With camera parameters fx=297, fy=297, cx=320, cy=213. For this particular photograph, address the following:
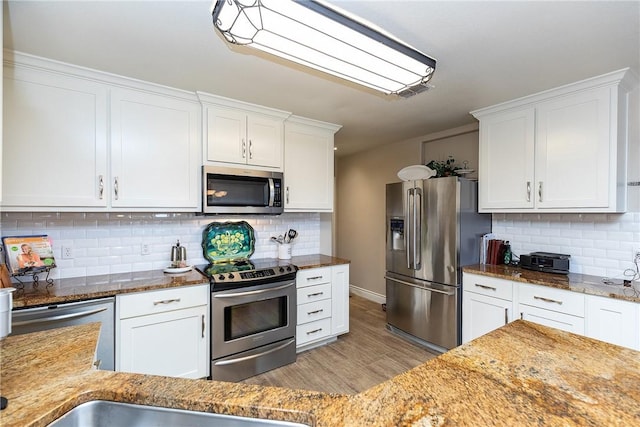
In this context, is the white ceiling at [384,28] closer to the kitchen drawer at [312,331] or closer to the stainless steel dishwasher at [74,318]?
the stainless steel dishwasher at [74,318]

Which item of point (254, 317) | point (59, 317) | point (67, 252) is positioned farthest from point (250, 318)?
point (67, 252)

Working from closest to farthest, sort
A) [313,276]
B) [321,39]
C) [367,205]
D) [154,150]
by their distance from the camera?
[321,39]
[154,150]
[313,276]
[367,205]

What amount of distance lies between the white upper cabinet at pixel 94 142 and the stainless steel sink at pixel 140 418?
1.79 meters

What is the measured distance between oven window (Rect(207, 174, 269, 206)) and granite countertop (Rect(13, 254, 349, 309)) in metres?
0.68

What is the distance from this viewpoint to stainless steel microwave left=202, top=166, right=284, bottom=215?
261cm

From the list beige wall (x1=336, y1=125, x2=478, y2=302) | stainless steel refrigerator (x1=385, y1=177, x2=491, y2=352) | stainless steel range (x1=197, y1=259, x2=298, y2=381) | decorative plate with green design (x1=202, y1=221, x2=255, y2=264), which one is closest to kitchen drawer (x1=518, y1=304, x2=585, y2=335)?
stainless steel refrigerator (x1=385, y1=177, x2=491, y2=352)

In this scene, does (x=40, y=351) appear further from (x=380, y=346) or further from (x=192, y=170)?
(x=380, y=346)

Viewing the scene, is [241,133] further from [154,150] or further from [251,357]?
[251,357]

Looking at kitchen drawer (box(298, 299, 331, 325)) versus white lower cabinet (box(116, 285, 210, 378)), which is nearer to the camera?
white lower cabinet (box(116, 285, 210, 378))

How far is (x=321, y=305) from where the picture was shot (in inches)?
120

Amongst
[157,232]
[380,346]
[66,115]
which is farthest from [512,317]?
[66,115]

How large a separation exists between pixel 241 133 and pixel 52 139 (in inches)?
53.1

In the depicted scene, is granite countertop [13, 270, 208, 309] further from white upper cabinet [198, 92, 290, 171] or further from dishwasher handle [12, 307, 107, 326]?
white upper cabinet [198, 92, 290, 171]

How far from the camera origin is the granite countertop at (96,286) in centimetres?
180
